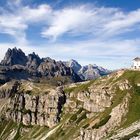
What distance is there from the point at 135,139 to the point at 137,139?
208 cm

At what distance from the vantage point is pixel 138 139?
460ft

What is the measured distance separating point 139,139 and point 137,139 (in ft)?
6.42

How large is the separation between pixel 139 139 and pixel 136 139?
113 inches

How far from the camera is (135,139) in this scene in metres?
143

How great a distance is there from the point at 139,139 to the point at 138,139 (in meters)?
1.04

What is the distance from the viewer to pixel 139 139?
139 meters

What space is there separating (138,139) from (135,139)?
2999mm

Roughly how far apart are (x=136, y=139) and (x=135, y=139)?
3.81ft

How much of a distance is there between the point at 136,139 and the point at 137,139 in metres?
0.92
